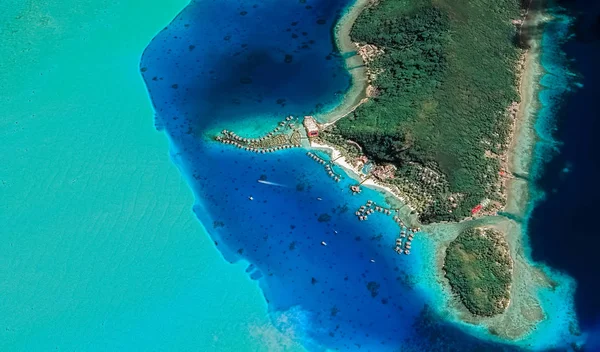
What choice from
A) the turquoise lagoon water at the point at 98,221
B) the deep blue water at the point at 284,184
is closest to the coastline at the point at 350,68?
the deep blue water at the point at 284,184

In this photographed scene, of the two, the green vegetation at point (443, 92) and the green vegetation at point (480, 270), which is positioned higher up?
the green vegetation at point (443, 92)

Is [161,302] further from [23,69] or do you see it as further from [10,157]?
[23,69]

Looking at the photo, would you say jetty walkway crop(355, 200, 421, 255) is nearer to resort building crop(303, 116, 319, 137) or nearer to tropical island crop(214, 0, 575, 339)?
tropical island crop(214, 0, 575, 339)

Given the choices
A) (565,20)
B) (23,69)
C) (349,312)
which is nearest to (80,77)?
(23,69)

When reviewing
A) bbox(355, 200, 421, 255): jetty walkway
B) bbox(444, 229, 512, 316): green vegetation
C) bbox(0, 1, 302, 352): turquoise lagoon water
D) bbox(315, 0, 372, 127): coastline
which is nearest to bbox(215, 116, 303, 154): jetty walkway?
bbox(315, 0, 372, 127): coastline

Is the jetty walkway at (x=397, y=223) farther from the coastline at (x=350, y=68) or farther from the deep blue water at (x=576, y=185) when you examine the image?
the deep blue water at (x=576, y=185)

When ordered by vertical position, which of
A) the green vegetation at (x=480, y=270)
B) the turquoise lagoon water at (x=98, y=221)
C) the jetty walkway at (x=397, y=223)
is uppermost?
the turquoise lagoon water at (x=98, y=221)
